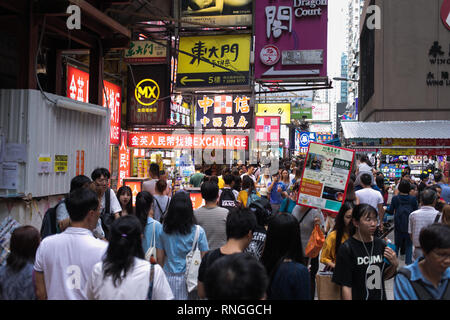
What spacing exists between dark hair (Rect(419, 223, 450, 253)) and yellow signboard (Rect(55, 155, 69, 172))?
6.94 metres

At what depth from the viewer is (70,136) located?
8.89m

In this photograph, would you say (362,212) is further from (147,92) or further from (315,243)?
(147,92)

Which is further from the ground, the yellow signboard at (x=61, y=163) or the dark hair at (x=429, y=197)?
the yellow signboard at (x=61, y=163)

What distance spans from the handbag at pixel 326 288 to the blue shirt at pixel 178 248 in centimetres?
128

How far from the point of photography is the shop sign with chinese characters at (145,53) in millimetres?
13297

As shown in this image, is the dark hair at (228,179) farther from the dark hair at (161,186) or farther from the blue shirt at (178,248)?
the blue shirt at (178,248)

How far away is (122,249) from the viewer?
3170 mm

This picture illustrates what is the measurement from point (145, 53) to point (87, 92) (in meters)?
2.23

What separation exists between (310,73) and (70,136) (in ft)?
23.3

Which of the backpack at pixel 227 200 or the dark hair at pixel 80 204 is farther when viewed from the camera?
the backpack at pixel 227 200

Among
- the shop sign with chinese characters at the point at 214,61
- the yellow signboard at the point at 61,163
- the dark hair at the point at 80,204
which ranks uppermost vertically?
the shop sign with chinese characters at the point at 214,61

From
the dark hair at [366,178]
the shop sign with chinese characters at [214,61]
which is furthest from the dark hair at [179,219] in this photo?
the shop sign with chinese characters at [214,61]

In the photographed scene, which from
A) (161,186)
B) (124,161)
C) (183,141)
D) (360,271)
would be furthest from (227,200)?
(124,161)

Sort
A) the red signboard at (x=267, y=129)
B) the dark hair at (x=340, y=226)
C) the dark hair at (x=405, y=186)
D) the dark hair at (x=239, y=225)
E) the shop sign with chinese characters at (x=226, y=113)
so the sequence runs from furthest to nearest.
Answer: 1. the red signboard at (x=267, y=129)
2. the shop sign with chinese characters at (x=226, y=113)
3. the dark hair at (x=405, y=186)
4. the dark hair at (x=340, y=226)
5. the dark hair at (x=239, y=225)
